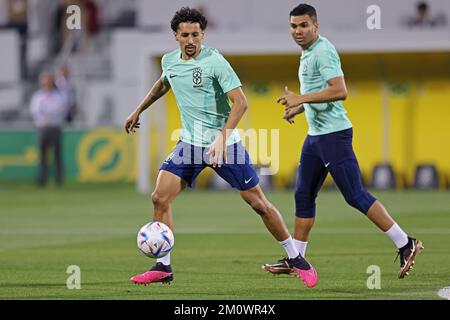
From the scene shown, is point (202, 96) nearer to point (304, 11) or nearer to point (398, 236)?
point (304, 11)

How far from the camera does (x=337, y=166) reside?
34.9ft

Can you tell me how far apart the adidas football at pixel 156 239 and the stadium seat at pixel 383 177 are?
1577 centimetres

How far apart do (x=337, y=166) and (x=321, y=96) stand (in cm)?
86

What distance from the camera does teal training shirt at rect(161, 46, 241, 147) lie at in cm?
1029

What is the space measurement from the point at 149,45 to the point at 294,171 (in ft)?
14.4

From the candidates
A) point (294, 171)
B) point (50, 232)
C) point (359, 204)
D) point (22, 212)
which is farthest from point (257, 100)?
point (359, 204)

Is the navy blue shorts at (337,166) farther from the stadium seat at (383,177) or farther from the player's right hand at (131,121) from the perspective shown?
the stadium seat at (383,177)

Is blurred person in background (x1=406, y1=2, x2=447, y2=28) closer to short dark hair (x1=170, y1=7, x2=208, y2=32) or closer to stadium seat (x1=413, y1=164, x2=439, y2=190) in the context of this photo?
stadium seat (x1=413, y1=164, x2=439, y2=190)

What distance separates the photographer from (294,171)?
86.1 feet

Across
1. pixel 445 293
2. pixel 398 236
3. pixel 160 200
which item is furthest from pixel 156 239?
pixel 445 293

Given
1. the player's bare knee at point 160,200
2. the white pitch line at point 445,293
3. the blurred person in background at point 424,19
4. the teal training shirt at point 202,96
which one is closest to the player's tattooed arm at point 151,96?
the teal training shirt at point 202,96
